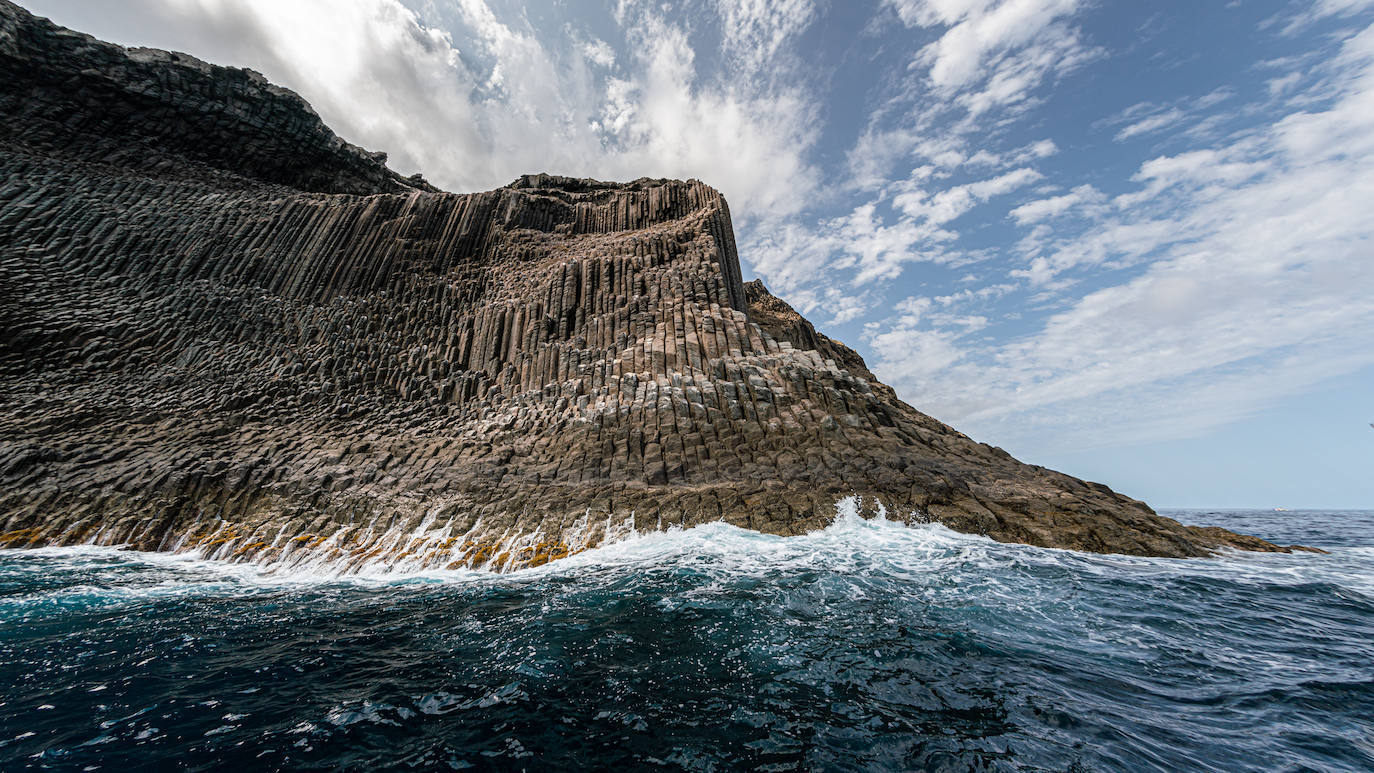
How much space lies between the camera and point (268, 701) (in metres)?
4.14

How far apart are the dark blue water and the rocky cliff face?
111 inches

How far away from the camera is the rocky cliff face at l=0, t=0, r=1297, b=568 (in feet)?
37.1

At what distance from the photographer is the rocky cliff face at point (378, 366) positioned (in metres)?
11.3

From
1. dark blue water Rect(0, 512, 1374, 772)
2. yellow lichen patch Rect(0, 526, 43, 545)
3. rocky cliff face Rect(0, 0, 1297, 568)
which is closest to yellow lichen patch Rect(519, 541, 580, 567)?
rocky cliff face Rect(0, 0, 1297, 568)

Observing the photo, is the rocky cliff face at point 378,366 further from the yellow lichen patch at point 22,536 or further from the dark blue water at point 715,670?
the dark blue water at point 715,670

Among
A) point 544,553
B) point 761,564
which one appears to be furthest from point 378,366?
point 761,564

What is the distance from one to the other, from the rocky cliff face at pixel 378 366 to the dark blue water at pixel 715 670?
2.82m

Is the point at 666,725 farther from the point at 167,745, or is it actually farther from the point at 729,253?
the point at 729,253

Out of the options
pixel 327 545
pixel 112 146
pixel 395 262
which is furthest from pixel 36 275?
pixel 327 545

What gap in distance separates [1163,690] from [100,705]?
8.76 meters

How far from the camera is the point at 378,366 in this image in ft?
57.8

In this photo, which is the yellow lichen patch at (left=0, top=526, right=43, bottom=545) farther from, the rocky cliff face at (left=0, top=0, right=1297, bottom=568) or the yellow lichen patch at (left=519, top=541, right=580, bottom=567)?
the yellow lichen patch at (left=519, top=541, right=580, bottom=567)

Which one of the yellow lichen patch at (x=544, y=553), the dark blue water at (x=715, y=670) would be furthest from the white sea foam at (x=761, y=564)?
the yellow lichen patch at (x=544, y=553)

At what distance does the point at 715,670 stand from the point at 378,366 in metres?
17.2
